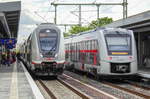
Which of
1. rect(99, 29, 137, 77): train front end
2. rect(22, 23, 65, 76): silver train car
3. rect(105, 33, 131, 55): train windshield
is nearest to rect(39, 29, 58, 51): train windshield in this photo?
rect(22, 23, 65, 76): silver train car

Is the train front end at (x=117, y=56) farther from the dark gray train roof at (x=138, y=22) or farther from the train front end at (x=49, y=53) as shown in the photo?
the dark gray train roof at (x=138, y=22)

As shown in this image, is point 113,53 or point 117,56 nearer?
point 117,56

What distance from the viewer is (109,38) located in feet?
66.6

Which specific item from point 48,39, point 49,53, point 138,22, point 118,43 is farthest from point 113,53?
point 138,22

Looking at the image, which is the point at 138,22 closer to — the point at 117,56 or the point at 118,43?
the point at 118,43

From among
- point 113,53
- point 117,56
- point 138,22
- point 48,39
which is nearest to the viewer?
point 117,56

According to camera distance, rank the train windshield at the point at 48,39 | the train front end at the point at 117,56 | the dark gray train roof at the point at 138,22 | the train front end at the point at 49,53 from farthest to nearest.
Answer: the dark gray train roof at the point at 138,22
the train windshield at the point at 48,39
the train front end at the point at 49,53
the train front end at the point at 117,56

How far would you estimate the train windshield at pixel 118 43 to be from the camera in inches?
786

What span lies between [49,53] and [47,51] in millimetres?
169

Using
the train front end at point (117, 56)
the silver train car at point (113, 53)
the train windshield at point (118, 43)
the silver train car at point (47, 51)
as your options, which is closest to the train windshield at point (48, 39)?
the silver train car at point (47, 51)

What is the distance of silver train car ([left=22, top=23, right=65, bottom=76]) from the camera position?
2180 cm

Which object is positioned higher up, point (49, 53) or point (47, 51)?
point (47, 51)

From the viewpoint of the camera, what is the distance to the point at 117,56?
19688mm

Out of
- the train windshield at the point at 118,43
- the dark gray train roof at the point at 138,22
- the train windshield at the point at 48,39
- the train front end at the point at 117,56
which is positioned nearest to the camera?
the train front end at the point at 117,56
